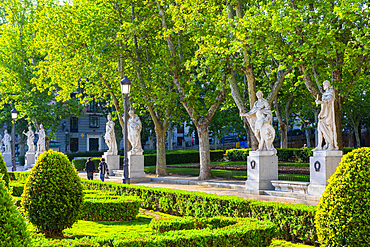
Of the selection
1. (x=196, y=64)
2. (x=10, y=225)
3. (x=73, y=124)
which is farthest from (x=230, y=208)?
(x=73, y=124)

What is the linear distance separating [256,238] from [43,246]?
366 centimetres

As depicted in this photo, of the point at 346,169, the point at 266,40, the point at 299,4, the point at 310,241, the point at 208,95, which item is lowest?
the point at 310,241

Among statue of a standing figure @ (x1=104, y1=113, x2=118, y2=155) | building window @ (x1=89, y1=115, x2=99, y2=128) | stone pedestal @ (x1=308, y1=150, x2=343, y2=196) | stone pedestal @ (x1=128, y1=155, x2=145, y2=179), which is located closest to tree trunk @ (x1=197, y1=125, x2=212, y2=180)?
stone pedestal @ (x1=128, y1=155, x2=145, y2=179)

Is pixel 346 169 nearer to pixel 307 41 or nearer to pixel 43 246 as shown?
pixel 43 246

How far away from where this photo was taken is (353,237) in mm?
5785

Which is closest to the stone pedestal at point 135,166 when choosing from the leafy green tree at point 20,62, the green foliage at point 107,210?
the green foliage at point 107,210

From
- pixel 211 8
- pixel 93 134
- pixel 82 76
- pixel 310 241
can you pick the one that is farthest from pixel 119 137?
pixel 310 241

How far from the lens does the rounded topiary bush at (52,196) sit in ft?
29.2

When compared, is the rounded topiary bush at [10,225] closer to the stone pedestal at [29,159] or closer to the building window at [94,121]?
the stone pedestal at [29,159]

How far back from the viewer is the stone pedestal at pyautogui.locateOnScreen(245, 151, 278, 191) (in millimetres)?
15219

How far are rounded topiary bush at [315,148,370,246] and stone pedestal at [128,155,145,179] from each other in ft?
58.0

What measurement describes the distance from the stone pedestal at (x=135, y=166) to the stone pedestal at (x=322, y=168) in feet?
39.4

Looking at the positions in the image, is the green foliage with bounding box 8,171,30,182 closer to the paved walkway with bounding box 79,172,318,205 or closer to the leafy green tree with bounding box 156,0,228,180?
the paved walkway with bounding box 79,172,318,205

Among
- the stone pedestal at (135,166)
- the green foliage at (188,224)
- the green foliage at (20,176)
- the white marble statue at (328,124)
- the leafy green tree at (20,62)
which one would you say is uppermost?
the leafy green tree at (20,62)
